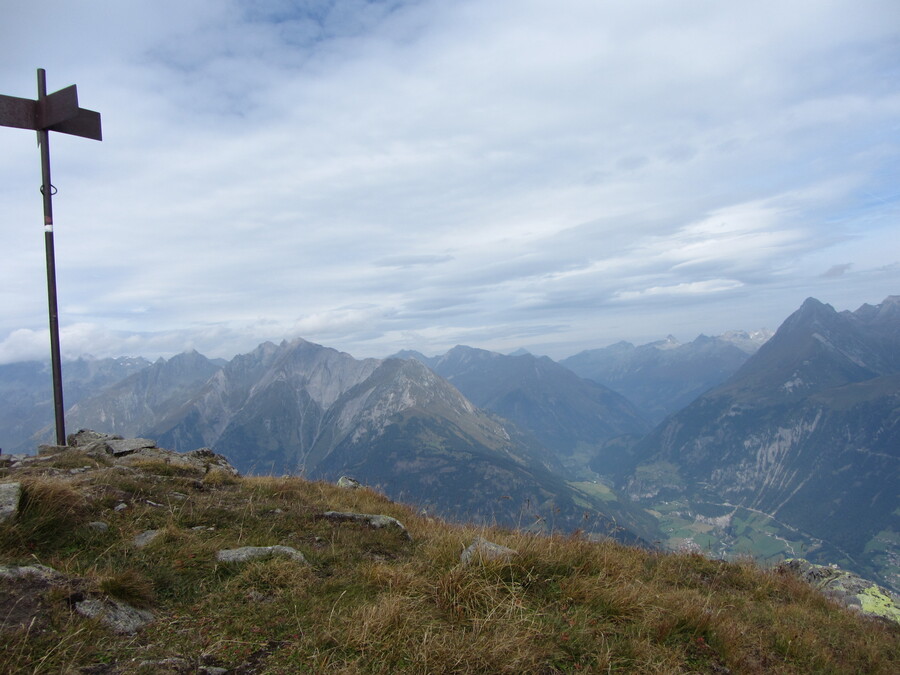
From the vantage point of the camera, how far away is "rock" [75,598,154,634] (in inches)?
189

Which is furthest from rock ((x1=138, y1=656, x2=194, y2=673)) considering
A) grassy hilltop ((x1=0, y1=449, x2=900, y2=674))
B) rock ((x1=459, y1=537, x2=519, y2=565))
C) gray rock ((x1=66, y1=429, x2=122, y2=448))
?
gray rock ((x1=66, y1=429, x2=122, y2=448))

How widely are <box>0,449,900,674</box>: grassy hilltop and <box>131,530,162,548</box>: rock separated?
5 centimetres

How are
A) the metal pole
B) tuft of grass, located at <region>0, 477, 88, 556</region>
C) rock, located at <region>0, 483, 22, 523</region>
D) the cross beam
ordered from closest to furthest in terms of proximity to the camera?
tuft of grass, located at <region>0, 477, 88, 556</region> → rock, located at <region>0, 483, 22, 523</region> → the cross beam → the metal pole

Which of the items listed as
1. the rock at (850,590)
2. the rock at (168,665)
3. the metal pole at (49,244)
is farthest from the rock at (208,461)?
the rock at (850,590)

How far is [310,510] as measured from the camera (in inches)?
411

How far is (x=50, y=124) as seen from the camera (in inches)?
509

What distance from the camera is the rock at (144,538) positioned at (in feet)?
22.6

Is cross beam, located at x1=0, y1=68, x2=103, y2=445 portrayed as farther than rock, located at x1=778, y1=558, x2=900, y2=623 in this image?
Yes

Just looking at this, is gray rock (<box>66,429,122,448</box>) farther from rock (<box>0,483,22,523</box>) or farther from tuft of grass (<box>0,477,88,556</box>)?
rock (<box>0,483,22,523</box>)

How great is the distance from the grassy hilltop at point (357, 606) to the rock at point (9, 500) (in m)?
0.14

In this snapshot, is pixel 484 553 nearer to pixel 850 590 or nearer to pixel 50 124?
pixel 850 590

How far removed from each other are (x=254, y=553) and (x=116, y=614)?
213 cm

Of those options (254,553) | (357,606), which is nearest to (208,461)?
(254,553)

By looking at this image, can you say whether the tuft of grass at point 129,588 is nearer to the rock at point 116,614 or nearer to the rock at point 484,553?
the rock at point 116,614
